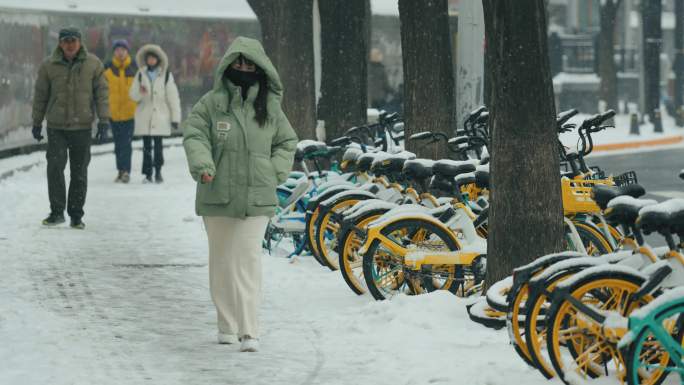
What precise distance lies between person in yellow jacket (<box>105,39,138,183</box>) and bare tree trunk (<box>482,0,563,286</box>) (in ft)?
37.9

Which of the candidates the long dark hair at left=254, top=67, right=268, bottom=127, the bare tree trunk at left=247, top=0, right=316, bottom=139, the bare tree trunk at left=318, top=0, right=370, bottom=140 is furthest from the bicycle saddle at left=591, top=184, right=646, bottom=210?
the bare tree trunk at left=247, top=0, right=316, bottom=139

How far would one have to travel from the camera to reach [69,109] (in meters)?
14.6

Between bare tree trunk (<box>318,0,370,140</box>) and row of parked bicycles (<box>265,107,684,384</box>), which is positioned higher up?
bare tree trunk (<box>318,0,370,140</box>)

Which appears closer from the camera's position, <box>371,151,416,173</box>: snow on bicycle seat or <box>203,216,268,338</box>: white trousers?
<box>203,216,268,338</box>: white trousers

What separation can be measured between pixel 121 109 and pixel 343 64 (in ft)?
14.3

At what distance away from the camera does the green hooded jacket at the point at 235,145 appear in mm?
8539

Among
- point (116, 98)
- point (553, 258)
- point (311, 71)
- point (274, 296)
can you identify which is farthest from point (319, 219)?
point (116, 98)

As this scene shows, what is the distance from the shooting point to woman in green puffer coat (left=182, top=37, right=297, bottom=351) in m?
8.55

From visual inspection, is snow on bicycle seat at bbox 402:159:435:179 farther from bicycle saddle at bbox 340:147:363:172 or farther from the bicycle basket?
bicycle saddle at bbox 340:147:363:172

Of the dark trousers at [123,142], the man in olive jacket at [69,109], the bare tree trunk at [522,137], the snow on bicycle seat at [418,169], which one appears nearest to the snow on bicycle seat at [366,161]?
the snow on bicycle seat at [418,169]

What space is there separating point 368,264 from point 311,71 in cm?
820

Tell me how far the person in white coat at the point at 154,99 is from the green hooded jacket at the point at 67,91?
4850mm

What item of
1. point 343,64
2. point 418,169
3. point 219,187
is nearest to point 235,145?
point 219,187

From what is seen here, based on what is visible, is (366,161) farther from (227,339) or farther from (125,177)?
(125,177)
